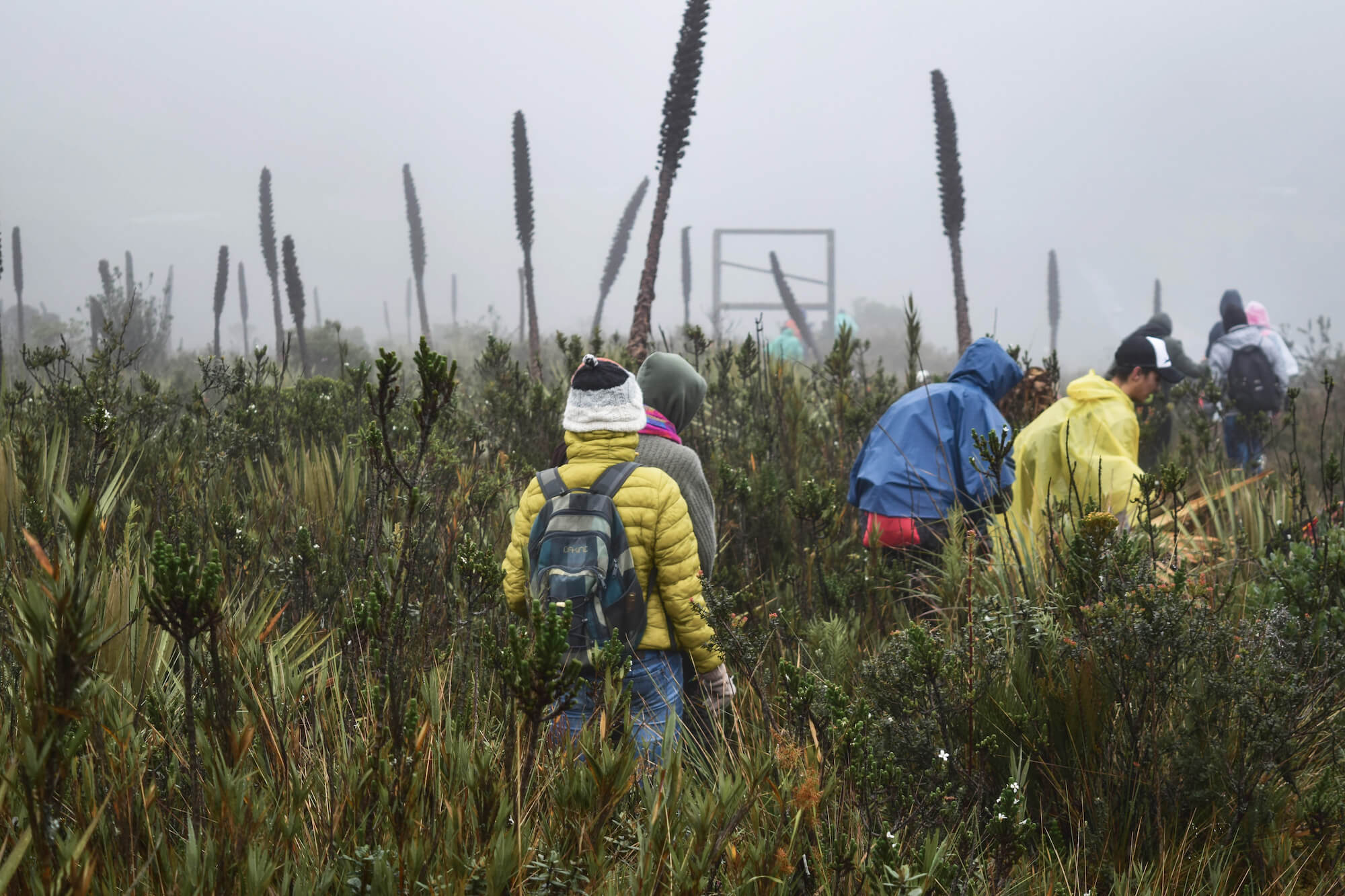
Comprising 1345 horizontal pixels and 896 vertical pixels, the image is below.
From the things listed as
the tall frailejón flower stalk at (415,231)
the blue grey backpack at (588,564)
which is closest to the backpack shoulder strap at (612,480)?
the blue grey backpack at (588,564)

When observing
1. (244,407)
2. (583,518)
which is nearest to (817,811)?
(583,518)

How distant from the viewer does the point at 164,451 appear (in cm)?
488

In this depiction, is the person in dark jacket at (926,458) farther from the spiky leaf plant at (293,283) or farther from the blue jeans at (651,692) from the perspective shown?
the spiky leaf plant at (293,283)

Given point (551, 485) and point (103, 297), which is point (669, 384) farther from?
point (103, 297)

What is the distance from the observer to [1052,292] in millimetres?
48906

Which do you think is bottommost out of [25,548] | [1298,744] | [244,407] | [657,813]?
[1298,744]

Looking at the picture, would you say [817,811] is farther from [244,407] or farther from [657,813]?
[244,407]

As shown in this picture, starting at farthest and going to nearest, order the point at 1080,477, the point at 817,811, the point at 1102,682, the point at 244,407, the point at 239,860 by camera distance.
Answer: the point at 244,407 < the point at 1080,477 < the point at 1102,682 < the point at 817,811 < the point at 239,860

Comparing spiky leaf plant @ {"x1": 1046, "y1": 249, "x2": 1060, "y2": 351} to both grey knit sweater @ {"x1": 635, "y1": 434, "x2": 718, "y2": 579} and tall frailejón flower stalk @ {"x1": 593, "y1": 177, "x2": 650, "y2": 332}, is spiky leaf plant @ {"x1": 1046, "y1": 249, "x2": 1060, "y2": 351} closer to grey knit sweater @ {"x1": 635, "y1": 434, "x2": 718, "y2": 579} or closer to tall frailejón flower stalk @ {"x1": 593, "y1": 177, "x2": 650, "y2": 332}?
tall frailejón flower stalk @ {"x1": 593, "y1": 177, "x2": 650, "y2": 332}

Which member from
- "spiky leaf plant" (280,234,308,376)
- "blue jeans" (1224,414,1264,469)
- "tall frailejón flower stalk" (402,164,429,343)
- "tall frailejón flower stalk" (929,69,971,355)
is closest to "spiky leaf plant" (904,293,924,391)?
"blue jeans" (1224,414,1264,469)

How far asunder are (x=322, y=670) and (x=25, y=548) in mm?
1515

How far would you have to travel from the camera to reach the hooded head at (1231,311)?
8.66m

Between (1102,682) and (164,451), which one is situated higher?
(164,451)

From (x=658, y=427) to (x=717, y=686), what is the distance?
0.88 m
